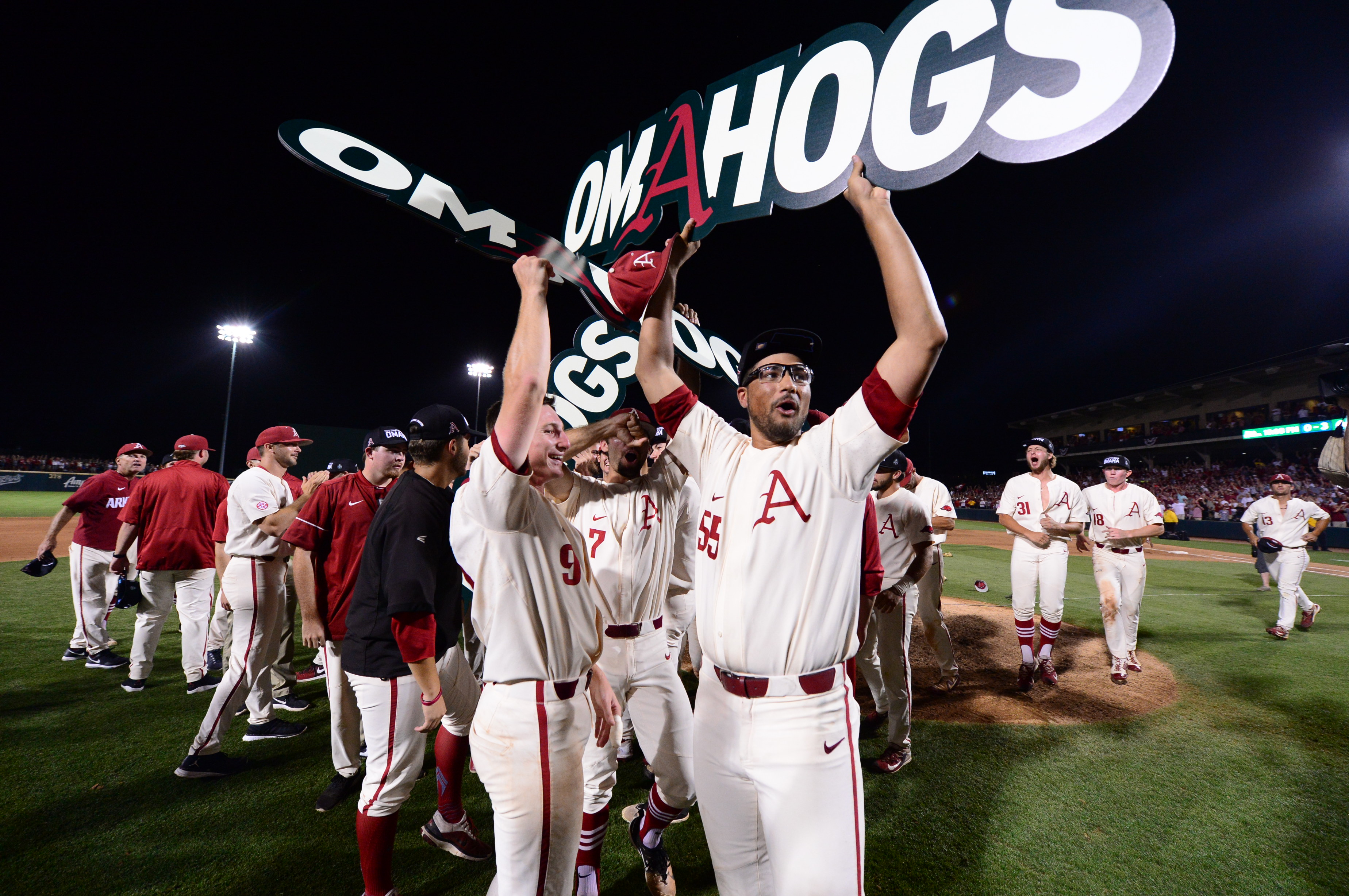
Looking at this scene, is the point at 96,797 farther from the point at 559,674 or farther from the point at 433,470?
the point at 559,674

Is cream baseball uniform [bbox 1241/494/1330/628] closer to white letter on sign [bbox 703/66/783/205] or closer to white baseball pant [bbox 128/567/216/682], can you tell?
white letter on sign [bbox 703/66/783/205]

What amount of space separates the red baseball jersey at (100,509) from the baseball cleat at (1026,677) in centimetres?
919

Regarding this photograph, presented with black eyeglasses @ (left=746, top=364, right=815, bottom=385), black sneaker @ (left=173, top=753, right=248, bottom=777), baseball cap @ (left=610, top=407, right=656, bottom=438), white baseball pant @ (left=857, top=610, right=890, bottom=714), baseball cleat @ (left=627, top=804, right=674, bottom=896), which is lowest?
black sneaker @ (left=173, top=753, right=248, bottom=777)

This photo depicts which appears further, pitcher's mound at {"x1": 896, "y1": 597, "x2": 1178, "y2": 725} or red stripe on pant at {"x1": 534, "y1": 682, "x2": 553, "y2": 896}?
pitcher's mound at {"x1": 896, "y1": 597, "x2": 1178, "y2": 725}

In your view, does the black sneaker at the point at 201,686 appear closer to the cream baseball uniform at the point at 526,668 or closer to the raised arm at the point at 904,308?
the cream baseball uniform at the point at 526,668

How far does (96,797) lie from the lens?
10.5ft

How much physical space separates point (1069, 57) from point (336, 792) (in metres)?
5.51

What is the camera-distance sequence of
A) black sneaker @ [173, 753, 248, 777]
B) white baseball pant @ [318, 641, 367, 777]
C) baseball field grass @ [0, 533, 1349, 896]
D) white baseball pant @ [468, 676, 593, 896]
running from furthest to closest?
black sneaker @ [173, 753, 248, 777]
white baseball pant @ [318, 641, 367, 777]
baseball field grass @ [0, 533, 1349, 896]
white baseball pant @ [468, 676, 593, 896]

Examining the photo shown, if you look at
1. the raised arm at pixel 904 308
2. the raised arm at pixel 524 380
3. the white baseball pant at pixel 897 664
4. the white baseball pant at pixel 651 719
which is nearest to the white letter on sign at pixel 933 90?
the raised arm at pixel 904 308

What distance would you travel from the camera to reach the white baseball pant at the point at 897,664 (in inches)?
153

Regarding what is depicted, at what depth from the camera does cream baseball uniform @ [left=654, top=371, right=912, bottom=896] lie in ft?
5.28

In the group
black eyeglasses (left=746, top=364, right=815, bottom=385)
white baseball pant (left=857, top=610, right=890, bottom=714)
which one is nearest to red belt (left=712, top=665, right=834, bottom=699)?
black eyeglasses (left=746, top=364, right=815, bottom=385)

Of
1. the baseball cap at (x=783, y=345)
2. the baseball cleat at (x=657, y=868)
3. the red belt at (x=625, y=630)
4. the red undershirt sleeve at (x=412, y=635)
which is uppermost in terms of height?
the baseball cap at (x=783, y=345)

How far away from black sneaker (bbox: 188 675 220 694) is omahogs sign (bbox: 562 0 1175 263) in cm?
541
